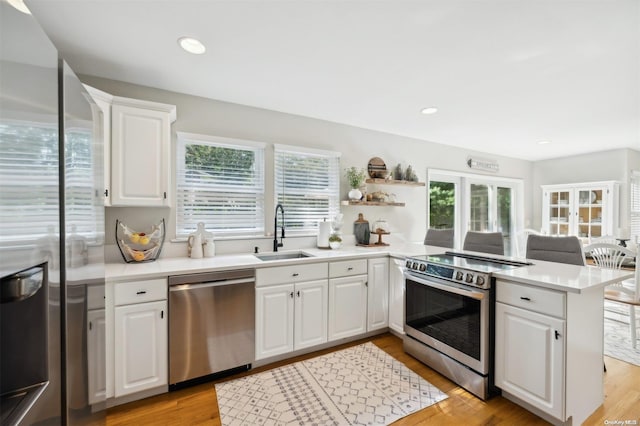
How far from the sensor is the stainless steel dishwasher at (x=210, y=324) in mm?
2043

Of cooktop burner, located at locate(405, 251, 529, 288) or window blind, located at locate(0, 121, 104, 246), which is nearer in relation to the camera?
window blind, located at locate(0, 121, 104, 246)

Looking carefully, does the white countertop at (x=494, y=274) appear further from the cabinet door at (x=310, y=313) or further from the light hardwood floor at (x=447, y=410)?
the light hardwood floor at (x=447, y=410)

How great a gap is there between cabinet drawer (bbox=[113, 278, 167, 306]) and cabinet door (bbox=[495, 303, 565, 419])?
94.4 inches

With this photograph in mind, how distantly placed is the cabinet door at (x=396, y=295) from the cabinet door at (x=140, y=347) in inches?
82.6

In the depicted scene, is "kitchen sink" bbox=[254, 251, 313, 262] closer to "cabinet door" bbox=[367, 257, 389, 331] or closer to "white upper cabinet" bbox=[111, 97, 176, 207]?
"cabinet door" bbox=[367, 257, 389, 331]

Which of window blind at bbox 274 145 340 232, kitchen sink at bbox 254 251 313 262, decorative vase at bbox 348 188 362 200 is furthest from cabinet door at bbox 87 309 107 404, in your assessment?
decorative vase at bbox 348 188 362 200

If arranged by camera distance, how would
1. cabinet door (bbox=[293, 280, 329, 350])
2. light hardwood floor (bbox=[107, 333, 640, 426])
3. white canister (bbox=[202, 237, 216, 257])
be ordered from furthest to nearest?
1. white canister (bbox=[202, 237, 216, 257])
2. cabinet door (bbox=[293, 280, 329, 350])
3. light hardwood floor (bbox=[107, 333, 640, 426])

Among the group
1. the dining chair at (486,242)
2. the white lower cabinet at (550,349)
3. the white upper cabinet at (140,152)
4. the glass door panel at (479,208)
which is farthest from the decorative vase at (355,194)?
the glass door panel at (479,208)

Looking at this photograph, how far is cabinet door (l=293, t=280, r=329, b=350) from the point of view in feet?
8.23

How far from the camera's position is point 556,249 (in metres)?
2.47

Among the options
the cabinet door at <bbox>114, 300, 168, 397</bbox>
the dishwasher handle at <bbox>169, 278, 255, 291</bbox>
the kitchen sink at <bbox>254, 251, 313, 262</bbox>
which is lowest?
the cabinet door at <bbox>114, 300, 168, 397</bbox>

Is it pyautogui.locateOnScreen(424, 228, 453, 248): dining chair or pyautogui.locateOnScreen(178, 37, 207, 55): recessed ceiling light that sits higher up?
pyautogui.locateOnScreen(178, 37, 207, 55): recessed ceiling light

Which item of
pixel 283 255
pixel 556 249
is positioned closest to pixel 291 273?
pixel 283 255

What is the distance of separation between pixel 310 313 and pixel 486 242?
202 centimetres
